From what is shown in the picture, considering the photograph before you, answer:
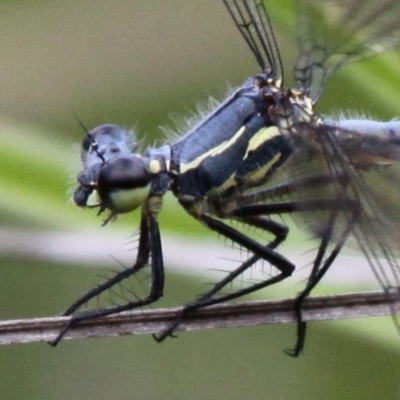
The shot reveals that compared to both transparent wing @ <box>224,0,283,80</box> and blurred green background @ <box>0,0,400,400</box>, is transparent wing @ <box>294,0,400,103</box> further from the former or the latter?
blurred green background @ <box>0,0,400,400</box>

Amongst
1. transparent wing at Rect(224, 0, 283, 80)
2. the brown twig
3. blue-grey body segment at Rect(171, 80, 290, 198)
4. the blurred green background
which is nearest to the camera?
the brown twig

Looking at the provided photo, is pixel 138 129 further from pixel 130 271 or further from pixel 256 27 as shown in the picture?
pixel 130 271

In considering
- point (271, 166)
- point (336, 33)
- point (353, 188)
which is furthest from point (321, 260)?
point (336, 33)

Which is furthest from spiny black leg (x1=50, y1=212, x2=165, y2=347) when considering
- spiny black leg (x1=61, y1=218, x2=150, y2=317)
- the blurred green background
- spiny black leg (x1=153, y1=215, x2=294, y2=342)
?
the blurred green background

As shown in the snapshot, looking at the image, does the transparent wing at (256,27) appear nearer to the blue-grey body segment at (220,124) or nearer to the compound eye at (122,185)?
the blue-grey body segment at (220,124)

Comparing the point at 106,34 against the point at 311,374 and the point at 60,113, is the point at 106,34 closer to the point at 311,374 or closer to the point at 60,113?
the point at 60,113

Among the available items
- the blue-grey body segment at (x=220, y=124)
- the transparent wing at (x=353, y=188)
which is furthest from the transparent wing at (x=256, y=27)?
the transparent wing at (x=353, y=188)

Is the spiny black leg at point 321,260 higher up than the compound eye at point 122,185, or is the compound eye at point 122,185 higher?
the compound eye at point 122,185
